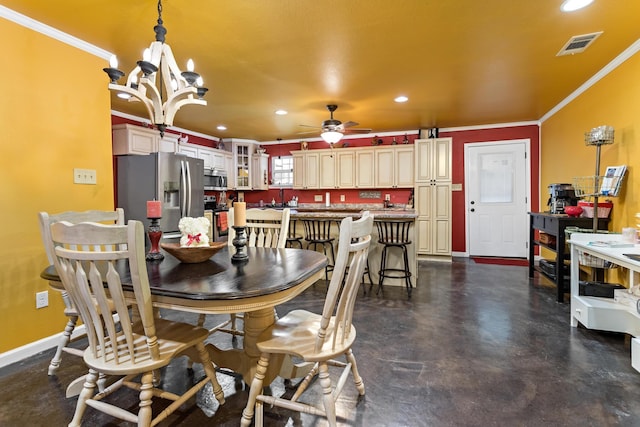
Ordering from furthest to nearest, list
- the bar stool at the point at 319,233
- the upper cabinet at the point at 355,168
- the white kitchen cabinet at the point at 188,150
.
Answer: the upper cabinet at the point at 355,168 < the white kitchen cabinet at the point at 188,150 < the bar stool at the point at 319,233

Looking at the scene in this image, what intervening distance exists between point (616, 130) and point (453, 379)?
9.66ft

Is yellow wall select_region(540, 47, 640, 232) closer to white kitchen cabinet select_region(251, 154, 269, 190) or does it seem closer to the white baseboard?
the white baseboard

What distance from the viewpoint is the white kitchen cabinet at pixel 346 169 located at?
250 inches

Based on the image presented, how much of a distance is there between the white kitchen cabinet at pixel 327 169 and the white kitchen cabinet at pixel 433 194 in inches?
63.6

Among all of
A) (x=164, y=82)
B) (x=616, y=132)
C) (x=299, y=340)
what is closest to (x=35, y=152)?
(x=164, y=82)

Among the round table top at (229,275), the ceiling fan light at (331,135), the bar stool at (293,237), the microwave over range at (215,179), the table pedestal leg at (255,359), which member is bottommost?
the table pedestal leg at (255,359)

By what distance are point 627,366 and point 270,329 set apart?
235 cm

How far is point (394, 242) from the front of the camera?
12.7ft

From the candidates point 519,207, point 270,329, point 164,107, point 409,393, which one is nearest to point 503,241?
point 519,207

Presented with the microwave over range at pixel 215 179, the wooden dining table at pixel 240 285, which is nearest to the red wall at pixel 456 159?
the microwave over range at pixel 215 179

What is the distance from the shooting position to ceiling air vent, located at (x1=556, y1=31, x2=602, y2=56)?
2.60 metres

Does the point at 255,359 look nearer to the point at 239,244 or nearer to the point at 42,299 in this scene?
the point at 239,244

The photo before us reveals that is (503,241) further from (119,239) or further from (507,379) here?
(119,239)

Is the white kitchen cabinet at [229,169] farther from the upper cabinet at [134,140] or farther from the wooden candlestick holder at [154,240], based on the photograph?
the wooden candlestick holder at [154,240]
